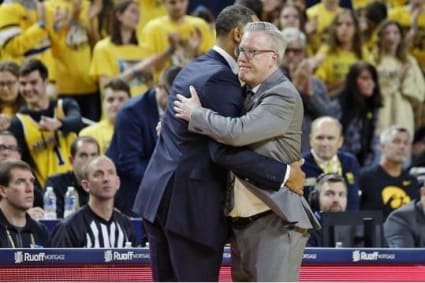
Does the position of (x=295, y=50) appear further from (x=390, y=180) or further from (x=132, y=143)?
(x=132, y=143)

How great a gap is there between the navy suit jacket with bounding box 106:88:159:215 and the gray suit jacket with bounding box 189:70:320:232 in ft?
13.7

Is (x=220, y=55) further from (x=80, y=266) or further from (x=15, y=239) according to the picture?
(x=15, y=239)

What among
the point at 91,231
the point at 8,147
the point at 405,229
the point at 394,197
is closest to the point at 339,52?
the point at 394,197

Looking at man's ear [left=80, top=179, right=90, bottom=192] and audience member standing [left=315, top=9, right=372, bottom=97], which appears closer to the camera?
man's ear [left=80, top=179, right=90, bottom=192]

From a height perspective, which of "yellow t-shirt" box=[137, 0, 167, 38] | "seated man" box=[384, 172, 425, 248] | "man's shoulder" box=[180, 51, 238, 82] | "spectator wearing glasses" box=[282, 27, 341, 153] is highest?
"yellow t-shirt" box=[137, 0, 167, 38]

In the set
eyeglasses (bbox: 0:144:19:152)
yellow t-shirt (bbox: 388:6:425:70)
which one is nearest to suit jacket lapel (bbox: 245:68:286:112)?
eyeglasses (bbox: 0:144:19:152)

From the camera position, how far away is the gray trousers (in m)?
6.90

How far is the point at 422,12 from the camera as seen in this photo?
1434cm

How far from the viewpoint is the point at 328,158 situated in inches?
442

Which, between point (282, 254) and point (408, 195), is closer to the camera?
point (282, 254)

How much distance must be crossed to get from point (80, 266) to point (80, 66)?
5.07 metres

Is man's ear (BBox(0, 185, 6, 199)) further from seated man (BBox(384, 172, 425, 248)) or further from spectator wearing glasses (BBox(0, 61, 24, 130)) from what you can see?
seated man (BBox(384, 172, 425, 248))

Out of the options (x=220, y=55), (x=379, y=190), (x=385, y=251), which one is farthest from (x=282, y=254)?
(x=379, y=190)

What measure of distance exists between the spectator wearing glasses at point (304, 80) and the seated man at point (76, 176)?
99.8 inches
